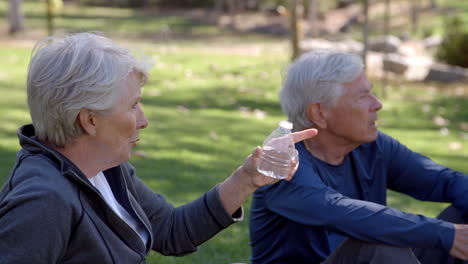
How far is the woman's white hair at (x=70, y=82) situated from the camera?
6.38 ft

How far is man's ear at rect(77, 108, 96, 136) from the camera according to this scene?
2012 mm

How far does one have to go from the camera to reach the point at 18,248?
71.2 inches

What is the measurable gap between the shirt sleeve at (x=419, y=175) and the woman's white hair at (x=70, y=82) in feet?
5.56

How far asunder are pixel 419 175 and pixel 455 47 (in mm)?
12662

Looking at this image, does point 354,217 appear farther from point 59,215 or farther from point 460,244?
point 59,215

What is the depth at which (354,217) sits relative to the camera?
262 cm

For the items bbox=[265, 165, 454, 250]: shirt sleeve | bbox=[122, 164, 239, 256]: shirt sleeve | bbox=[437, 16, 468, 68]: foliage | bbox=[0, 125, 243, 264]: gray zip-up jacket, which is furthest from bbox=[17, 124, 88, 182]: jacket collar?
bbox=[437, 16, 468, 68]: foliage

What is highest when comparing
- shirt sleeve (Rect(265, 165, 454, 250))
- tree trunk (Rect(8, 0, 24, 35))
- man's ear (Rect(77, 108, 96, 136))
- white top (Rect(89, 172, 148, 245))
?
tree trunk (Rect(8, 0, 24, 35))

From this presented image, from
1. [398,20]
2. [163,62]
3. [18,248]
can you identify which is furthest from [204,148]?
[398,20]

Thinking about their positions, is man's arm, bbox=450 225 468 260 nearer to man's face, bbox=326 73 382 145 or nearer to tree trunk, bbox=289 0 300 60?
man's face, bbox=326 73 382 145

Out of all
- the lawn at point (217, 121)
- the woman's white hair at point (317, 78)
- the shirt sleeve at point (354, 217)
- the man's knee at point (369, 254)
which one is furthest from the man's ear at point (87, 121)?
the woman's white hair at point (317, 78)

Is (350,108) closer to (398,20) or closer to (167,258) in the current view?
(167,258)

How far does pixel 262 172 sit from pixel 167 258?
72.1 inches

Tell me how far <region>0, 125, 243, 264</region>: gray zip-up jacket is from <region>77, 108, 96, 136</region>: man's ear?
111 mm
